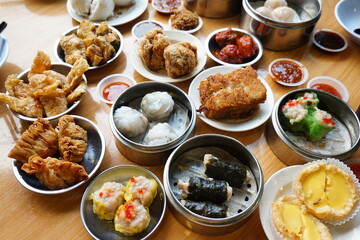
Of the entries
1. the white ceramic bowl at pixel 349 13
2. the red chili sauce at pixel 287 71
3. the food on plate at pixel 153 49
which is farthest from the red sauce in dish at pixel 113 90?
the white ceramic bowl at pixel 349 13

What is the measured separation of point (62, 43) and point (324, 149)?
Answer: 2.68 metres

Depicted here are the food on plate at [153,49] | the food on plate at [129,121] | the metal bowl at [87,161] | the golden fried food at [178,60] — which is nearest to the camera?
the metal bowl at [87,161]

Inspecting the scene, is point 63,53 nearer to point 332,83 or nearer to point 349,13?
point 332,83

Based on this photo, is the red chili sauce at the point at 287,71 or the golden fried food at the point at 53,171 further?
the red chili sauce at the point at 287,71

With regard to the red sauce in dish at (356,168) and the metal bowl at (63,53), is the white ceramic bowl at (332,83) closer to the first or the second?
the red sauce in dish at (356,168)

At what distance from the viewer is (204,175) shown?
2.36 metres

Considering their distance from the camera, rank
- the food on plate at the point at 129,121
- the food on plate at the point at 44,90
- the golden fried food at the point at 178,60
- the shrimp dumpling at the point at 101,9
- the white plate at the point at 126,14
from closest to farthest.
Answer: the food on plate at the point at 129,121, the food on plate at the point at 44,90, the golden fried food at the point at 178,60, the shrimp dumpling at the point at 101,9, the white plate at the point at 126,14

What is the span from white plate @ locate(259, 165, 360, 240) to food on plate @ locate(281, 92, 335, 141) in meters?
0.40

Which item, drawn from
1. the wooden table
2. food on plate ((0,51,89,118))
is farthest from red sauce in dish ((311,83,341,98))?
food on plate ((0,51,89,118))

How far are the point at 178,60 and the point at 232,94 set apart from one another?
2.03 ft

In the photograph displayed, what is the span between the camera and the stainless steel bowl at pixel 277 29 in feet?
10.7

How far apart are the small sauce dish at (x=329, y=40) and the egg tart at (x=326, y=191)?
1833 millimetres

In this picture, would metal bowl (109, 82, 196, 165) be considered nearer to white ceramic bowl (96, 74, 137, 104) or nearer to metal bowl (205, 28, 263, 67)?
white ceramic bowl (96, 74, 137, 104)

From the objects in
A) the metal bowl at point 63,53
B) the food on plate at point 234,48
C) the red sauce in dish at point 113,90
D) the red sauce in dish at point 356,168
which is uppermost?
the metal bowl at point 63,53
